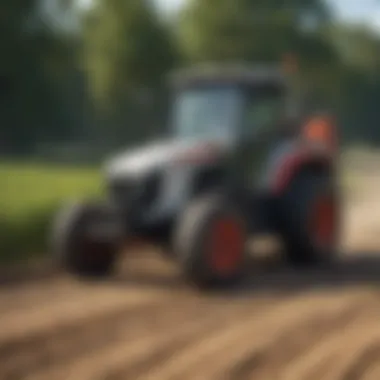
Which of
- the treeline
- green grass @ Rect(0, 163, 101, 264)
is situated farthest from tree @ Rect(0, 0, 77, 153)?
green grass @ Rect(0, 163, 101, 264)

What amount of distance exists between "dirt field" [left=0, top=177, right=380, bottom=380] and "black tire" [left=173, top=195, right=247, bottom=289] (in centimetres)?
21

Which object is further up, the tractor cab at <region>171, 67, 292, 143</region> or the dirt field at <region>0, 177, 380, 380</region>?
Answer: the tractor cab at <region>171, 67, 292, 143</region>

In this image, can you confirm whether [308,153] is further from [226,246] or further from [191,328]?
[191,328]

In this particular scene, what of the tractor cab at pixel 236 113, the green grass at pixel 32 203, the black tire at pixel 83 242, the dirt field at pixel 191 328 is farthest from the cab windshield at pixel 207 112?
the green grass at pixel 32 203

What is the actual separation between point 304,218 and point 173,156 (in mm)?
1908

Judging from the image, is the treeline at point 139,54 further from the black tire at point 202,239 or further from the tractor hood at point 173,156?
the black tire at point 202,239

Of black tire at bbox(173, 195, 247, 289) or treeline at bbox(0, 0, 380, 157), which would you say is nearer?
black tire at bbox(173, 195, 247, 289)

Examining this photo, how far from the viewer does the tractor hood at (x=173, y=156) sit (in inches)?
448

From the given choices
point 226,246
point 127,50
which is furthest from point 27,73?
point 226,246

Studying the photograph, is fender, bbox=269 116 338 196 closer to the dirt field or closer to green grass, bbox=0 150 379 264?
the dirt field

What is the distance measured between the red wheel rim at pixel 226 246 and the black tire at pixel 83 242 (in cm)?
124

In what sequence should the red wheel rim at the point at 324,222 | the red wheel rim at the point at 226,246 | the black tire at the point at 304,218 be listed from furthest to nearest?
1. the red wheel rim at the point at 324,222
2. the black tire at the point at 304,218
3. the red wheel rim at the point at 226,246

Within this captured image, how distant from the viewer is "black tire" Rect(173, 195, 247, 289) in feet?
34.6

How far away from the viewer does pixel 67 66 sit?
47.6m
